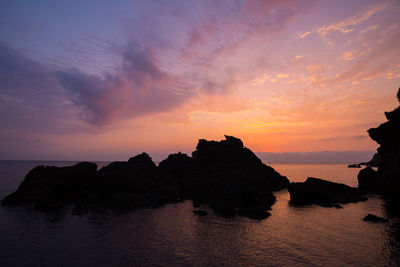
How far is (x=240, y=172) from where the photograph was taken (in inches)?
2712

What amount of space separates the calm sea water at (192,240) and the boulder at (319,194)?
13276mm

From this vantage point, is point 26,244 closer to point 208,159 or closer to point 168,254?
point 168,254

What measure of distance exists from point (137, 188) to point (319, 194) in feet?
146

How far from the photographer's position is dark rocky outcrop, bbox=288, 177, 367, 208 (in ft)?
190

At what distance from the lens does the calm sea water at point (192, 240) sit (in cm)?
2408

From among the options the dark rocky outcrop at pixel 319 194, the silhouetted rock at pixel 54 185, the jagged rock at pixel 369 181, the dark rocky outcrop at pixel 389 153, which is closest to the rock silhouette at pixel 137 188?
the silhouetted rock at pixel 54 185

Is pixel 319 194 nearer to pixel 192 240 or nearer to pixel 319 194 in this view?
pixel 319 194

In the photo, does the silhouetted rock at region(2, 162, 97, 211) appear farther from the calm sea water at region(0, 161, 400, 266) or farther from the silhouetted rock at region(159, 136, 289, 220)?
the silhouetted rock at region(159, 136, 289, 220)

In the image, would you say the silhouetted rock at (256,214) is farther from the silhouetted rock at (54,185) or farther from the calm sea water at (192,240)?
the silhouetted rock at (54,185)

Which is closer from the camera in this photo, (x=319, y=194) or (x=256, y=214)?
(x=256, y=214)

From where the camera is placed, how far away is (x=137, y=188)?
58375mm

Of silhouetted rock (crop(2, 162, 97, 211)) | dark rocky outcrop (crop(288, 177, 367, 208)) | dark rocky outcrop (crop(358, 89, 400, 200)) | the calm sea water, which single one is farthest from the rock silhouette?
dark rocky outcrop (crop(358, 89, 400, 200))

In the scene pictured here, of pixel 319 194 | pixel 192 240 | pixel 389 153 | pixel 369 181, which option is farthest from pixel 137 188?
pixel 369 181

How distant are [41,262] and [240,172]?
53.0 meters
